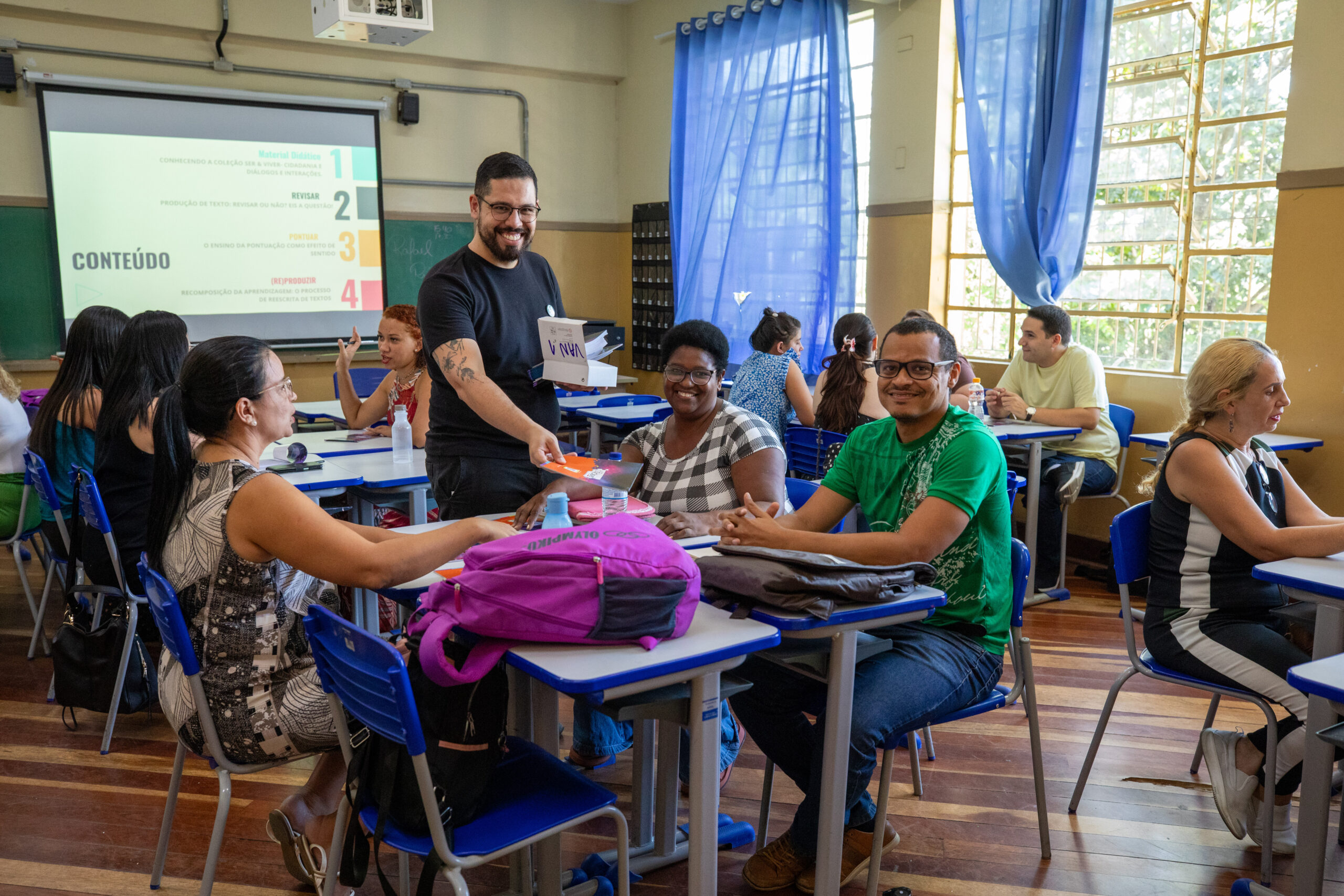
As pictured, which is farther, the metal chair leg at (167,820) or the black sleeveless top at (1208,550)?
the black sleeveless top at (1208,550)

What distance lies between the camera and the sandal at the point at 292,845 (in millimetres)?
2186

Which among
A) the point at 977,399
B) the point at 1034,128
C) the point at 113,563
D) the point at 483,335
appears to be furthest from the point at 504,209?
the point at 1034,128

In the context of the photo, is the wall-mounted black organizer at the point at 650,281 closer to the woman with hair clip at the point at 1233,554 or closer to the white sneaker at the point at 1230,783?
the woman with hair clip at the point at 1233,554

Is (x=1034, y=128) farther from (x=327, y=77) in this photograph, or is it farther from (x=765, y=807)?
(x=327, y=77)

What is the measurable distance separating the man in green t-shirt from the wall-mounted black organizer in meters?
5.20

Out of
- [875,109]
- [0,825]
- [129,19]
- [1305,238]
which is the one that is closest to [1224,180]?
[1305,238]

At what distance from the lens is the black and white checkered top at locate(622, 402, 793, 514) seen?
2662 millimetres

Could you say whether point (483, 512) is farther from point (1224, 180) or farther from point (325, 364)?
point (325, 364)

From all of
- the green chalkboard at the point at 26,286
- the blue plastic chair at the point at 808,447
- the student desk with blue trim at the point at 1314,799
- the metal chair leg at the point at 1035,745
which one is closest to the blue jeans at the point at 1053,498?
the blue plastic chair at the point at 808,447

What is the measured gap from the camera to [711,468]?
2.68 m

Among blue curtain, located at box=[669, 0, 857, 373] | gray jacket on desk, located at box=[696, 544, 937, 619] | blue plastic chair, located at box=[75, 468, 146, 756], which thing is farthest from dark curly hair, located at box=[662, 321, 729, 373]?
blue curtain, located at box=[669, 0, 857, 373]

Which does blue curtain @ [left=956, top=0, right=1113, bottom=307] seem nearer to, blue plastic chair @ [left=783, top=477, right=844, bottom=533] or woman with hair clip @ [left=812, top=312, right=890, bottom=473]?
woman with hair clip @ [left=812, top=312, right=890, bottom=473]

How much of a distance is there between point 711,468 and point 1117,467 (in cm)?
302

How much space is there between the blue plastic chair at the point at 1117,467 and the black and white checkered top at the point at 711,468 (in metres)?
2.48
